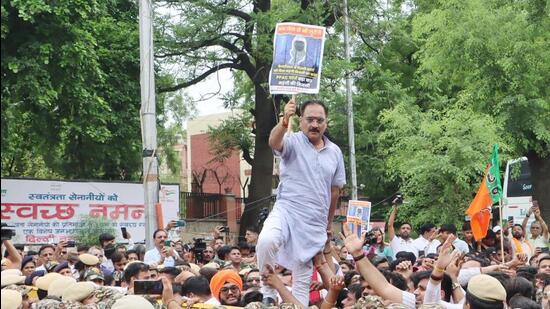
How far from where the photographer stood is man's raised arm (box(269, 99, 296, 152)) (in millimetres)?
6086

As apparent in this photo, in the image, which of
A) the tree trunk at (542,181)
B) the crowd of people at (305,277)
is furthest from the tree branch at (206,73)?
the crowd of people at (305,277)

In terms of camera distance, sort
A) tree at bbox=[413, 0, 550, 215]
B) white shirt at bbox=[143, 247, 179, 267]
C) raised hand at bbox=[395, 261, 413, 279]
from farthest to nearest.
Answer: tree at bbox=[413, 0, 550, 215]
white shirt at bbox=[143, 247, 179, 267]
raised hand at bbox=[395, 261, 413, 279]

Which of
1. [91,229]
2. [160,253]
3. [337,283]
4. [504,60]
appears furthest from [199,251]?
[504,60]

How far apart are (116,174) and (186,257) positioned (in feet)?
43.8

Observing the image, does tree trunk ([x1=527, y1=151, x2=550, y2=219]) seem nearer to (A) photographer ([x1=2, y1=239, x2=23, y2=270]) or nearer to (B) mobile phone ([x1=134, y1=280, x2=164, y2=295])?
(A) photographer ([x1=2, y1=239, x2=23, y2=270])

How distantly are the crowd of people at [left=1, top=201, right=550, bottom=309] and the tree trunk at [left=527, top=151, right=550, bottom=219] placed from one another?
849cm

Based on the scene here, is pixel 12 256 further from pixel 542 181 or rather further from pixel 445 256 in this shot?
pixel 542 181

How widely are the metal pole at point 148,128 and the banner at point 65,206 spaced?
6053mm

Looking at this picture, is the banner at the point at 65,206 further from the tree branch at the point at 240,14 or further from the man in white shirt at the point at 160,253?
the man in white shirt at the point at 160,253

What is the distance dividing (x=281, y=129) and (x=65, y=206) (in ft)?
44.8

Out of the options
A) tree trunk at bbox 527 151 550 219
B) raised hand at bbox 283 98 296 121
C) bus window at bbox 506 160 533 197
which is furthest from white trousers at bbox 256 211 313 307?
bus window at bbox 506 160 533 197

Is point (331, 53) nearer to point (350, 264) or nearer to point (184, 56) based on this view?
point (184, 56)

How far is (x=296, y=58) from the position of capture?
23.2 ft

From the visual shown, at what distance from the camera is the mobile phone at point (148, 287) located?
6.23m
